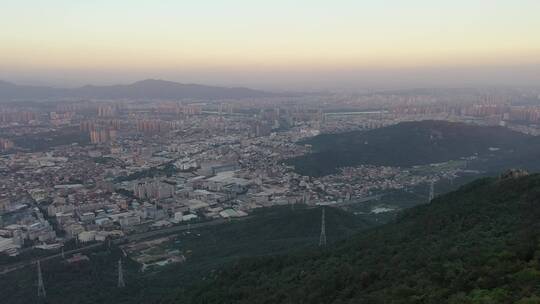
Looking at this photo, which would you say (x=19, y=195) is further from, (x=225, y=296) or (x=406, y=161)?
(x=406, y=161)

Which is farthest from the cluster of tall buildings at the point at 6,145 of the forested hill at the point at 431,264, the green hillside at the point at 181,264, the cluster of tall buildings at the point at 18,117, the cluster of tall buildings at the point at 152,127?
the forested hill at the point at 431,264

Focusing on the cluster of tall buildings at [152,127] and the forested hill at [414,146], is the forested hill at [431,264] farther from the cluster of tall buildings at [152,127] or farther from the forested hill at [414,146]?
the cluster of tall buildings at [152,127]

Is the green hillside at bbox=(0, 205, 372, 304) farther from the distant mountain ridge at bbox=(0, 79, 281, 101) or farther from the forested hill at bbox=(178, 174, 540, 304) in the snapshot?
the distant mountain ridge at bbox=(0, 79, 281, 101)

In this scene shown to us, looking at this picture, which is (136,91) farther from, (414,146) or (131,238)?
(131,238)

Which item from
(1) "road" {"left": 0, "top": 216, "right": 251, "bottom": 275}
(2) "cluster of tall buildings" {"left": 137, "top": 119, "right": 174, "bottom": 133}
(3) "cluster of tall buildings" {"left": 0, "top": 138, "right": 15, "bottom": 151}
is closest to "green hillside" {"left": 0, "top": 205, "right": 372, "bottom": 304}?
(1) "road" {"left": 0, "top": 216, "right": 251, "bottom": 275}

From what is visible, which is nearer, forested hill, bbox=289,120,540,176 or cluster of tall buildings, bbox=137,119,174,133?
forested hill, bbox=289,120,540,176
